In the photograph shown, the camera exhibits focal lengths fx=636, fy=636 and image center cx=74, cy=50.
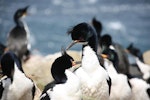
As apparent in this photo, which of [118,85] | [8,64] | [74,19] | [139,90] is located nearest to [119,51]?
[139,90]

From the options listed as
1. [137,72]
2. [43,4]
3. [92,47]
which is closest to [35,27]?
[43,4]

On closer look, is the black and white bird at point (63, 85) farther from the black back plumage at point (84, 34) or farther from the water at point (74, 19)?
the water at point (74, 19)

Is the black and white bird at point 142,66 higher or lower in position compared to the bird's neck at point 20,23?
lower

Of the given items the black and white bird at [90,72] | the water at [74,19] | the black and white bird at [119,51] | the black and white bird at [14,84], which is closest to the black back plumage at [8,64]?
the black and white bird at [14,84]

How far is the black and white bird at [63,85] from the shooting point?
5.03 m

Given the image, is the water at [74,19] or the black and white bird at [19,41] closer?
the black and white bird at [19,41]

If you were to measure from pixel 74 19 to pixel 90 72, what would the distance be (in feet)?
41.5

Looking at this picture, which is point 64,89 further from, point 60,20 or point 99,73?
point 60,20

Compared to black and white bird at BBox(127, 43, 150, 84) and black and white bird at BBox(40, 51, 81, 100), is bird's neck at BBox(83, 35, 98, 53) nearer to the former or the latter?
black and white bird at BBox(40, 51, 81, 100)

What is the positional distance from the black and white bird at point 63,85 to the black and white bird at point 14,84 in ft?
1.02

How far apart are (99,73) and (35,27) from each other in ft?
41.6

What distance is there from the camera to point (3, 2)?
17.1 m

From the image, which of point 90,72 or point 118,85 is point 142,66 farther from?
point 90,72

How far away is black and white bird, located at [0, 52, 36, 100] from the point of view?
5445 mm
